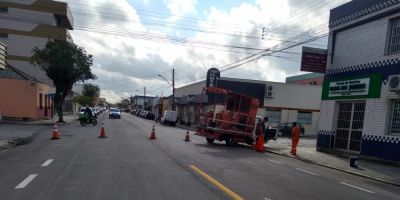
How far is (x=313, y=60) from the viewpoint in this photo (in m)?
22.8

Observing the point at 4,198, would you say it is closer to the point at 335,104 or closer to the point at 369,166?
the point at 369,166

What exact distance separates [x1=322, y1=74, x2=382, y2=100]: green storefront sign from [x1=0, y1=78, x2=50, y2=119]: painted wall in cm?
3215

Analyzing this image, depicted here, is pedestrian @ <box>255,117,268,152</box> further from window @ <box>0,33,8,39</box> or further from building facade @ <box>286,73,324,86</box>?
building facade @ <box>286,73,324,86</box>

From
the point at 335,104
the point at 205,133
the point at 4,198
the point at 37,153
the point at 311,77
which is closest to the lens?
the point at 4,198

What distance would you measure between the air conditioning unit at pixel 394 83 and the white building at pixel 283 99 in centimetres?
→ 2989

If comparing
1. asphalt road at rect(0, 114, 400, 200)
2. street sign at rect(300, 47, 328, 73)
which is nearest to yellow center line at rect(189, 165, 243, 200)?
asphalt road at rect(0, 114, 400, 200)

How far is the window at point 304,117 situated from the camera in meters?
50.1

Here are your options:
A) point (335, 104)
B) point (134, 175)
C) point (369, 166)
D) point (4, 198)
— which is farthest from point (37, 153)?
point (335, 104)

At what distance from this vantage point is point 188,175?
38.0ft

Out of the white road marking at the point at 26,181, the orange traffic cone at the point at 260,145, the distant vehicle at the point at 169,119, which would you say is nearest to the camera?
the white road marking at the point at 26,181

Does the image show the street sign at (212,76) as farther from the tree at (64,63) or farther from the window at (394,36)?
the window at (394,36)

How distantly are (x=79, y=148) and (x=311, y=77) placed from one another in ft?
248

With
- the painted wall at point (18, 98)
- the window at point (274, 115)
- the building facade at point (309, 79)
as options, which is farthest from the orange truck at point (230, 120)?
the building facade at point (309, 79)

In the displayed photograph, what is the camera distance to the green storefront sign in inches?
771
